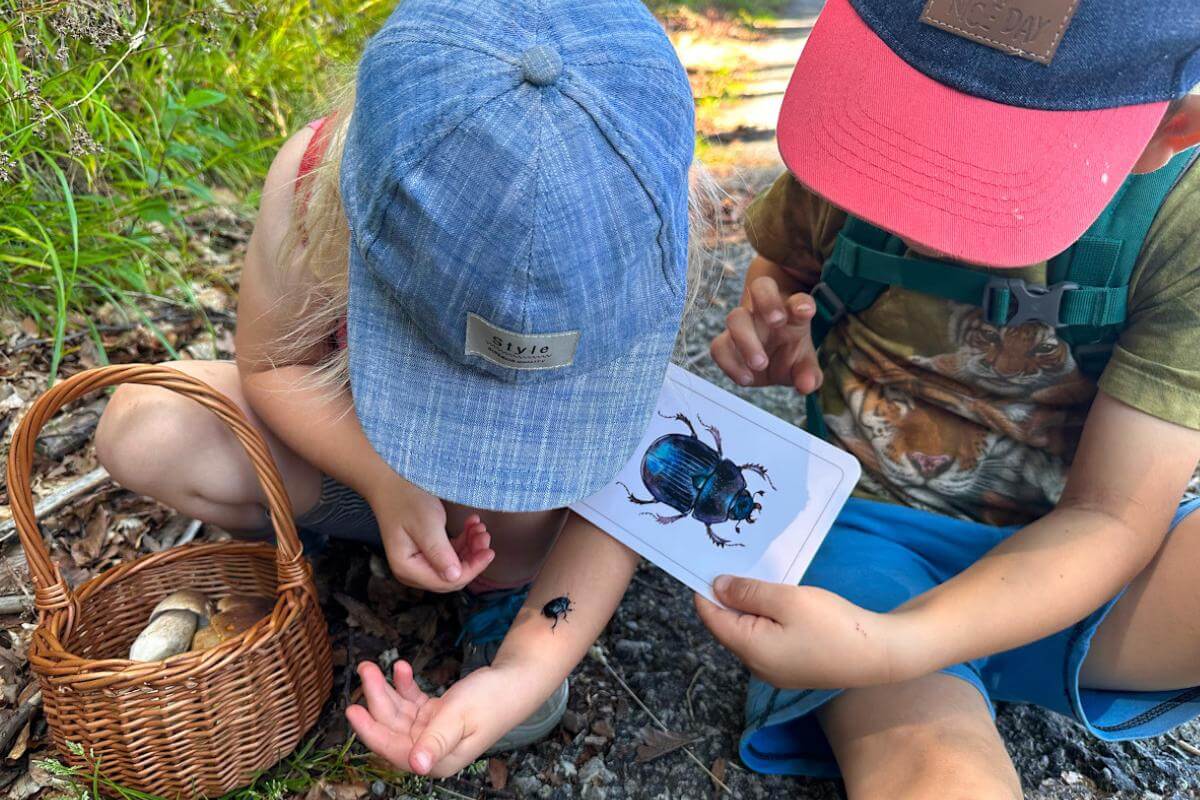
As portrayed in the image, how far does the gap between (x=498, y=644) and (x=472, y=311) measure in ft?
2.80

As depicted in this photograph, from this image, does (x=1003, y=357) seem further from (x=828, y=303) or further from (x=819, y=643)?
(x=819, y=643)

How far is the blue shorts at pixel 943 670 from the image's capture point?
5.00 ft

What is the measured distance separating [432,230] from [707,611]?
781 millimetres

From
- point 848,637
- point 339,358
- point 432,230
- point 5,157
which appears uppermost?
point 432,230

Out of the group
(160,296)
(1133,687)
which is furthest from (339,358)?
(1133,687)

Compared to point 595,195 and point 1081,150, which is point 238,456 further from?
point 1081,150

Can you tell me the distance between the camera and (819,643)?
136 cm

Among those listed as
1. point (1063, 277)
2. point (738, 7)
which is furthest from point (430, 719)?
point (738, 7)

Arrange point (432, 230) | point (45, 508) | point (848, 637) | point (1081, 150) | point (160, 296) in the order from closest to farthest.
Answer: point (432, 230) → point (1081, 150) → point (848, 637) → point (45, 508) → point (160, 296)

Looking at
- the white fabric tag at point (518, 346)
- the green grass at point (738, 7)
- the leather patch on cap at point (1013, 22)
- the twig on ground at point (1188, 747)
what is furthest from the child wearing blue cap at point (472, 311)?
the green grass at point (738, 7)

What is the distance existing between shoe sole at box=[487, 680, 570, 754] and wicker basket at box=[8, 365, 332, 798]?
1.06ft

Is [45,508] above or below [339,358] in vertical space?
below

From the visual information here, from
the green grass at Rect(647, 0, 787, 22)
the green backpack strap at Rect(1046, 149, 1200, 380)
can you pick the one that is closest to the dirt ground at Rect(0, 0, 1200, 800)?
the green backpack strap at Rect(1046, 149, 1200, 380)

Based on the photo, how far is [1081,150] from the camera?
1.14 meters
